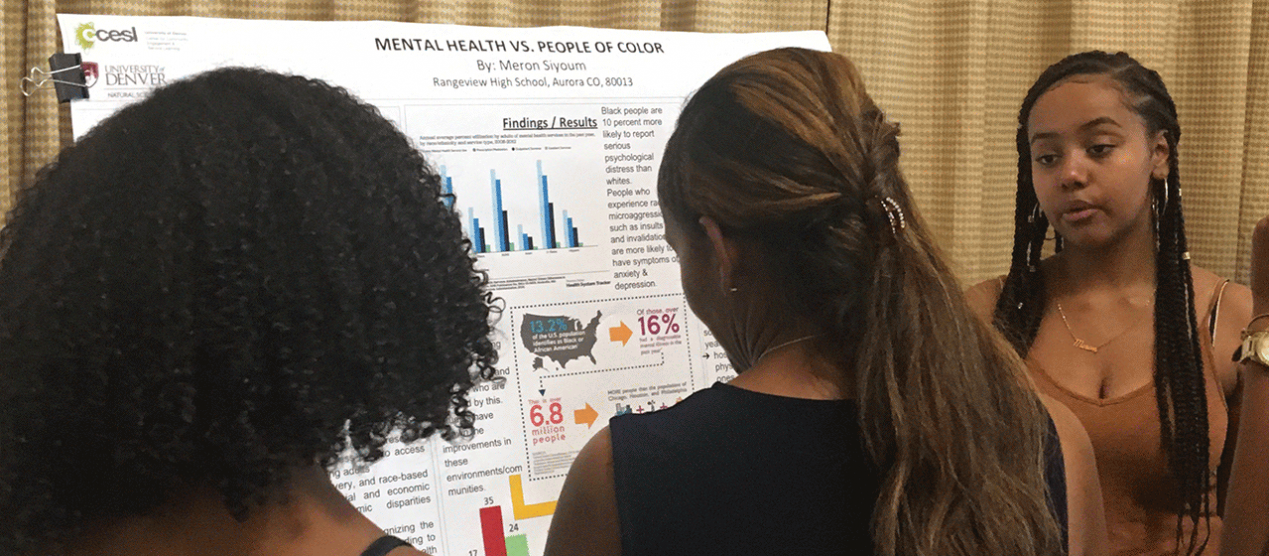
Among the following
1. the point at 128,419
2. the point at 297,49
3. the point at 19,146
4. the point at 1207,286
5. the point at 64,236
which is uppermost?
the point at 297,49

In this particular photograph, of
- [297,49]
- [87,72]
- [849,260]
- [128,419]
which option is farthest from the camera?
[297,49]

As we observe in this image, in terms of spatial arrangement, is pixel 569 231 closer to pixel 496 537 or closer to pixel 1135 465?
→ pixel 496 537

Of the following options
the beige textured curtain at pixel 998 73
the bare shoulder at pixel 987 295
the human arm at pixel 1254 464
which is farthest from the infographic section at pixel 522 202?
the human arm at pixel 1254 464

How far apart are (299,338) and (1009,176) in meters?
2.18

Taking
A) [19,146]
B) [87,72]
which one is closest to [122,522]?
[87,72]

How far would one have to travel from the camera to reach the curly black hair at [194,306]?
70 centimetres

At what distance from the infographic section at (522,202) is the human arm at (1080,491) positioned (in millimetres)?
704

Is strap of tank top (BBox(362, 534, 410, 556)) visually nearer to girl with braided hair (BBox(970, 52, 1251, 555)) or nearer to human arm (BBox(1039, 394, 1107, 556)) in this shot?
human arm (BBox(1039, 394, 1107, 556))

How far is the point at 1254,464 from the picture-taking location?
1007mm

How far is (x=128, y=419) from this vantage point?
707 mm

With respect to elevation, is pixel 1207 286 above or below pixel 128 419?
below

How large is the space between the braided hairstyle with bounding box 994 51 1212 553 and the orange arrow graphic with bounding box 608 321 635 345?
2.19ft

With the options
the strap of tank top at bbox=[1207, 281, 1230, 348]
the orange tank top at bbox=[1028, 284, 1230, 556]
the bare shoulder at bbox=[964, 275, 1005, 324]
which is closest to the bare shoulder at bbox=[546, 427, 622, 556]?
the orange tank top at bbox=[1028, 284, 1230, 556]

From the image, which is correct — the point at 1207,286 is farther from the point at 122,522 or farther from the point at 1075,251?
the point at 122,522
